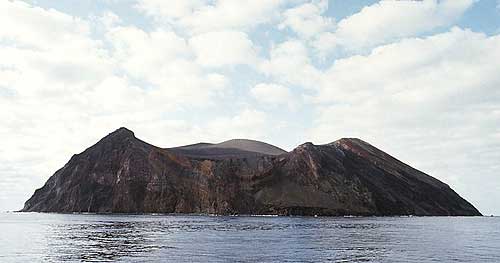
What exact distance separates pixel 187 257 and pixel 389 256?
25660 mm

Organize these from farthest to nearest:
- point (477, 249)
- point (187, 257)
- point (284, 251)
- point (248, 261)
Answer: point (477, 249) → point (284, 251) → point (187, 257) → point (248, 261)

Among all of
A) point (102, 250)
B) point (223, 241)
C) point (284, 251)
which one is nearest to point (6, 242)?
point (102, 250)

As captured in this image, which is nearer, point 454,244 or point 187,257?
point 187,257

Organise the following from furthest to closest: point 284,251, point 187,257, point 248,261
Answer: point 284,251, point 187,257, point 248,261

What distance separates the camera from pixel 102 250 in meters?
75.0

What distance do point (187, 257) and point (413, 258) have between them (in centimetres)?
2789

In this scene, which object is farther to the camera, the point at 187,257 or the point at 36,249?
the point at 36,249

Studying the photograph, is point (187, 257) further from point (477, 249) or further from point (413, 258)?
point (477, 249)

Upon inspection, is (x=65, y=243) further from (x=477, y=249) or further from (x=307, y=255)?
(x=477, y=249)

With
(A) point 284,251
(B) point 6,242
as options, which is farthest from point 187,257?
(B) point 6,242

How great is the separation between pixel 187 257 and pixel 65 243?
30358 millimetres

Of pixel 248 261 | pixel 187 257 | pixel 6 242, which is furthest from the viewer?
pixel 6 242

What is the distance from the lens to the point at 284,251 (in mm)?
73375

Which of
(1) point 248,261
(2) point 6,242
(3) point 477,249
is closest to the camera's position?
(1) point 248,261
